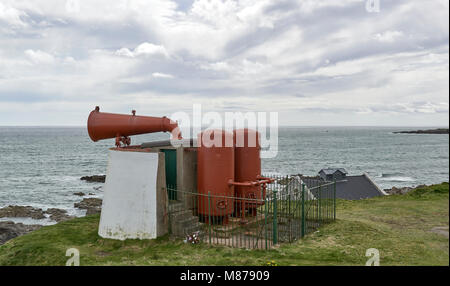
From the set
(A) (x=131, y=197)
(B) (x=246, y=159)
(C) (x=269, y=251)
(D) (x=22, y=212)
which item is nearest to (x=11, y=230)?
(D) (x=22, y=212)

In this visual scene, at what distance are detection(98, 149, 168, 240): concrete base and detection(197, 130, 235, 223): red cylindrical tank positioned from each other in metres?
1.69

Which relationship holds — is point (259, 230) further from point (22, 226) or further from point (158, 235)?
point (22, 226)

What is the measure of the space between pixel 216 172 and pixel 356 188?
897 inches

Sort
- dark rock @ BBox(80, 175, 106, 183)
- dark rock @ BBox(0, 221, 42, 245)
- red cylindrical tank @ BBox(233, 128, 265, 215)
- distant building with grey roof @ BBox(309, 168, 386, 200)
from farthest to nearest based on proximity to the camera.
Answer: dark rock @ BBox(80, 175, 106, 183) < distant building with grey roof @ BBox(309, 168, 386, 200) < dark rock @ BBox(0, 221, 42, 245) < red cylindrical tank @ BBox(233, 128, 265, 215)

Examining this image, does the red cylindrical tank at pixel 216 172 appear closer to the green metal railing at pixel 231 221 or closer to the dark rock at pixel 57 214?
the green metal railing at pixel 231 221

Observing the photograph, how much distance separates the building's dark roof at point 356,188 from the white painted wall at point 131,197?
19640 mm

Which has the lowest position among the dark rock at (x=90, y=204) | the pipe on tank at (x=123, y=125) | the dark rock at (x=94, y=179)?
the dark rock at (x=90, y=204)

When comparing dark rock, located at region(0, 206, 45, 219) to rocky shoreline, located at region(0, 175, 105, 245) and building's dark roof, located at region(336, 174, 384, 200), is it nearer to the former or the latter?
rocky shoreline, located at region(0, 175, 105, 245)

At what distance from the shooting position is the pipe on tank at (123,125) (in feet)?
43.8

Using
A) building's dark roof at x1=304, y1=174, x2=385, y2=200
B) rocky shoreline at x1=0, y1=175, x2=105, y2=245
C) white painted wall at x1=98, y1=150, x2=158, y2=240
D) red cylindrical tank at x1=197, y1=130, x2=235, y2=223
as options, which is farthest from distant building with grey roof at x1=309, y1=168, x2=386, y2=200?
rocky shoreline at x1=0, y1=175, x2=105, y2=245

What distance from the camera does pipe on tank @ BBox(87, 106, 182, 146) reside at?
13344 mm

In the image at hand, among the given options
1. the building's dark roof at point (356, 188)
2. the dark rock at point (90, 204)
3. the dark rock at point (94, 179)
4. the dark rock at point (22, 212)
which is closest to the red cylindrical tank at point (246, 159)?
the building's dark roof at point (356, 188)

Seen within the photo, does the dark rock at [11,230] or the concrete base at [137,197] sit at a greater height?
the concrete base at [137,197]
